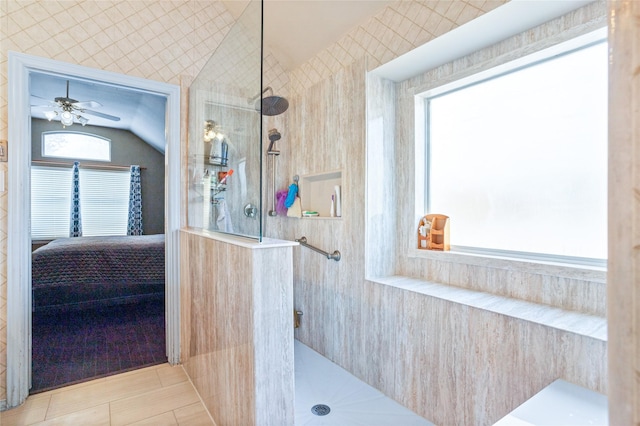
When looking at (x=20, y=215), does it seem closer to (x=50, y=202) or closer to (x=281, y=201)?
(x=281, y=201)

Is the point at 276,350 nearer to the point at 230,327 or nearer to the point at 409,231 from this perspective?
the point at 230,327

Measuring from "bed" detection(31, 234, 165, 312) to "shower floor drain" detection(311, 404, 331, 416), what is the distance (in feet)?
9.78

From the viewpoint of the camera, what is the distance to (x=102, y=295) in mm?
4070

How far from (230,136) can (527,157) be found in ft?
5.34

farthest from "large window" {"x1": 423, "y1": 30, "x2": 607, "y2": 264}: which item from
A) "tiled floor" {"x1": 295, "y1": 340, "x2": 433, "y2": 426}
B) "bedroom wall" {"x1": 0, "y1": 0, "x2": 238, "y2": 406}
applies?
"bedroom wall" {"x1": 0, "y1": 0, "x2": 238, "y2": 406}

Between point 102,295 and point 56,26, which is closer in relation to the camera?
point 56,26

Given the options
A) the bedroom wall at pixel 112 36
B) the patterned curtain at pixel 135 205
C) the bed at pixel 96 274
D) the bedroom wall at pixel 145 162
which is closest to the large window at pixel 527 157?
the bedroom wall at pixel 112 36

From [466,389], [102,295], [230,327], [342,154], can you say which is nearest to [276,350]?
[230,327]

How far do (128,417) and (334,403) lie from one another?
3.94 ft

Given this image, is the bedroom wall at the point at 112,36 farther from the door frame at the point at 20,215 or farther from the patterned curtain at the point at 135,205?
the patterned curtain at the point at 135,205

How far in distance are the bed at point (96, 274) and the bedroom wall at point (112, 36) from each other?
1911 millimetres

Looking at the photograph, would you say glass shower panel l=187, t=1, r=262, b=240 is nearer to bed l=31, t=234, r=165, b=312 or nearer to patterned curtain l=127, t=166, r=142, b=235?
bed l=31, t=234, r=165, b=312

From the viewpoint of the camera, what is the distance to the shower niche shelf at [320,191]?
2707 millimetres

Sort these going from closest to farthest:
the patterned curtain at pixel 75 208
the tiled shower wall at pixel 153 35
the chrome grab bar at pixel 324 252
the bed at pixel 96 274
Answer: the tiled shower wall at pixel 153 35, the chrome grab bar at pixel 324 252, the bed at pixel 96 274, the patterned curtain at pixel 75 208
